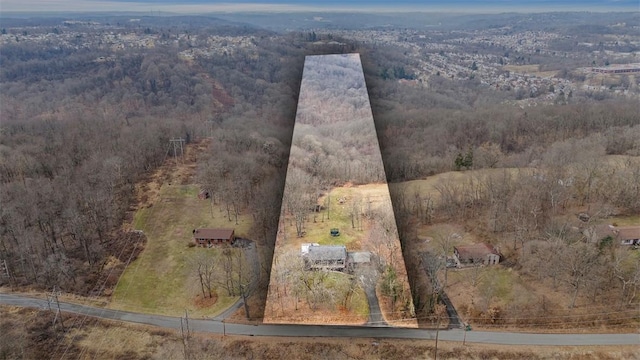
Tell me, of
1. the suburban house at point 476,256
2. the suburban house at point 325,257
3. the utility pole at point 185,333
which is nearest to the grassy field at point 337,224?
the suburban house at point 325,257

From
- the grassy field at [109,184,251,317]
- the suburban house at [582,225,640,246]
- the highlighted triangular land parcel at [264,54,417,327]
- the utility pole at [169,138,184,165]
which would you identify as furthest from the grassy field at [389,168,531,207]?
the utility pole at [169,138,184,165]

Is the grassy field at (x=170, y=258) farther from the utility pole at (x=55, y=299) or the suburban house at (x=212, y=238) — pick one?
the utility pole at (x=55, y=299)

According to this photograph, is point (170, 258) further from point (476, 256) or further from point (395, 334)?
point (476, 256)

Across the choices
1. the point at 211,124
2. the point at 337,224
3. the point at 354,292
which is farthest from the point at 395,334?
the point at 211,124

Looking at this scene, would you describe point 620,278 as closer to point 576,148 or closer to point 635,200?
point 635,200

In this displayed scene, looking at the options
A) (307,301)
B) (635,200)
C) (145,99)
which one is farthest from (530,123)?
(145,99)
